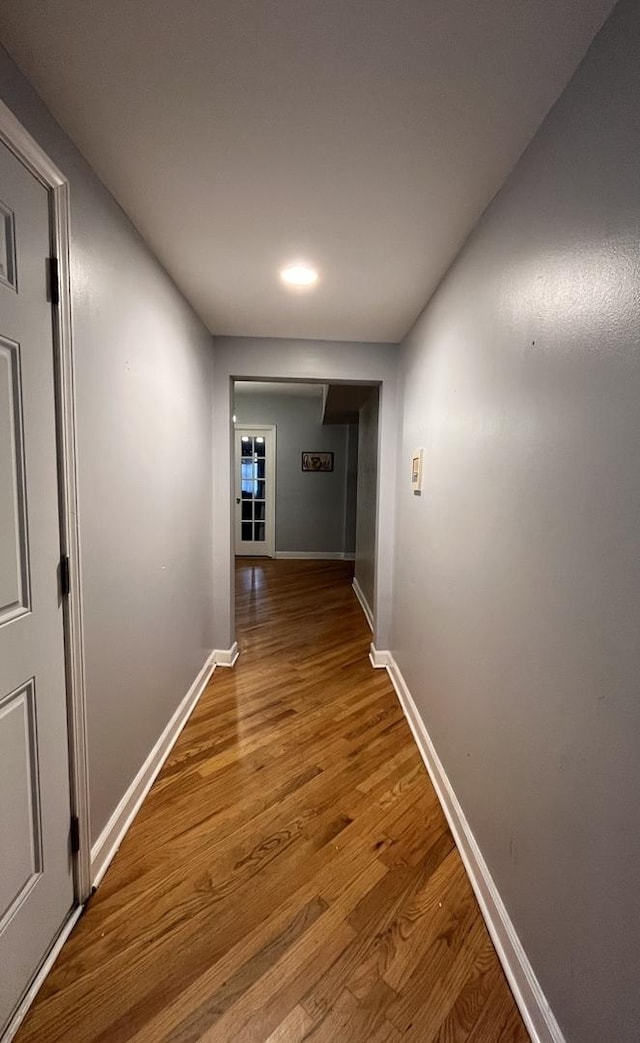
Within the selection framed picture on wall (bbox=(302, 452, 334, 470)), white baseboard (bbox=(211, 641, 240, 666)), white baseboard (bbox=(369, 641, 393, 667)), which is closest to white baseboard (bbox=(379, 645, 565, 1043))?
white baseboard (bbox=(369, 641, 393, 667))

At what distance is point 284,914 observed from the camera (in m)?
1.23

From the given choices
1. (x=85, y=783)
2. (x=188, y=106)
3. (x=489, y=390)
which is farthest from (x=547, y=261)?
(x=85, y=783)

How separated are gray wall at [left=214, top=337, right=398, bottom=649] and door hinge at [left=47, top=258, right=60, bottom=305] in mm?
1680

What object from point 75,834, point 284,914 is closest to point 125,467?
point 75,834

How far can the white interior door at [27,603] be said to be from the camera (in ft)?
3.04

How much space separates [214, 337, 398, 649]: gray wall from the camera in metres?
2.73

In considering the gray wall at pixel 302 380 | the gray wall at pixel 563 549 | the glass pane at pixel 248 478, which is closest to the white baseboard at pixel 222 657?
the gray wall at pixel 302 380

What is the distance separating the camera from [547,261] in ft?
3.34

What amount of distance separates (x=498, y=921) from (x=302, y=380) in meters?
2.73

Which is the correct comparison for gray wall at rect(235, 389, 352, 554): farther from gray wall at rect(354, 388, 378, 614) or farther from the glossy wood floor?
the glossy wood floor

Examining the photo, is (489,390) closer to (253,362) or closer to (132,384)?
(132,384)

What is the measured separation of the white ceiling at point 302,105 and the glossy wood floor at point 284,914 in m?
2.22

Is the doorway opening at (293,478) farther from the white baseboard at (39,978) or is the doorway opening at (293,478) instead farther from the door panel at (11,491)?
the door panel at (11,491)

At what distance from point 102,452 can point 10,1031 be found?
4.75ft
